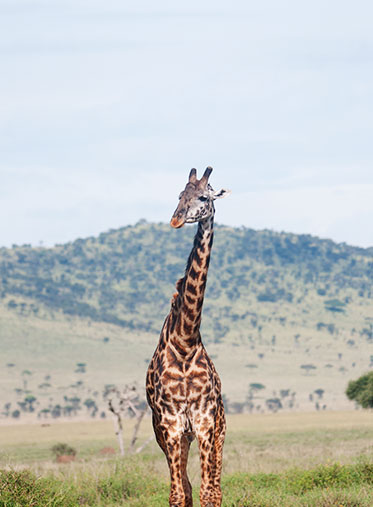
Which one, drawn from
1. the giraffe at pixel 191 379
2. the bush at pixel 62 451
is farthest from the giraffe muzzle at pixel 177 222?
the bush at pixel 62 451


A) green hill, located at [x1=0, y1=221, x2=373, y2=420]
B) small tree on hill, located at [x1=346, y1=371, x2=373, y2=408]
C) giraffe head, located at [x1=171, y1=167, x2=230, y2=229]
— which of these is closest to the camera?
giraffe head, located at [x1=171, y1=167, x2=230, y2=229]

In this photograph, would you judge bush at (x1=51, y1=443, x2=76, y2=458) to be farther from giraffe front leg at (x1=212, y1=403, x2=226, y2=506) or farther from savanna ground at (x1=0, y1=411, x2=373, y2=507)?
giraffe front leg at (x1=212, y1=403, x2=226, y2=506)

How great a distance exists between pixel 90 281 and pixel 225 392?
64.6m

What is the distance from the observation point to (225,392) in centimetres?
8956

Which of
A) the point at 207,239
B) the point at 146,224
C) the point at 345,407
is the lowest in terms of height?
the point at 345,407

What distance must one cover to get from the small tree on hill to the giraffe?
120ft

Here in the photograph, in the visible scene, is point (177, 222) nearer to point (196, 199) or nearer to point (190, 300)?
point (196, 199)

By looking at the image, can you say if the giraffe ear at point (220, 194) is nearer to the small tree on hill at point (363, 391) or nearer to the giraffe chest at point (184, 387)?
the giraffe chest at point (184, 387)

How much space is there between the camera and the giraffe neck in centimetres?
967

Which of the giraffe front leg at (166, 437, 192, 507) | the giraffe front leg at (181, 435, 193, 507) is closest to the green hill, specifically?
the giraffe front leg at (181, 435, 193, 507)

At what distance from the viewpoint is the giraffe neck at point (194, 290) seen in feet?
31.7

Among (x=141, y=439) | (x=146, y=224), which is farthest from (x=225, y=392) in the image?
(x=146, y=224)

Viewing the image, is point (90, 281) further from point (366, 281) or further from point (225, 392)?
point (225, 392)

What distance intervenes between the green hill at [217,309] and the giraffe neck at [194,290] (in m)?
71.9
